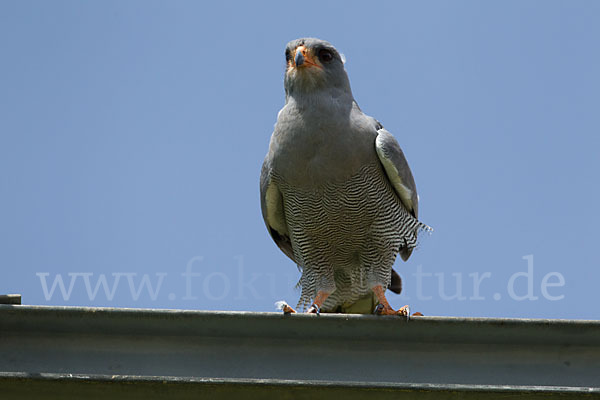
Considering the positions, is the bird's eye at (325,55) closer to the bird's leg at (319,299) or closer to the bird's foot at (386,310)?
the bird's leg at (319,299)

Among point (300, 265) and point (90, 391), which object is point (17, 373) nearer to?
point (90, 391)

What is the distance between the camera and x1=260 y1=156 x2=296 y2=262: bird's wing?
689 centimetres

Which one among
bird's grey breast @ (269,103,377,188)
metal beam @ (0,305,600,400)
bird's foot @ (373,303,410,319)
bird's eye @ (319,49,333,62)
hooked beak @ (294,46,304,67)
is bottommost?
metal beam @ (0,305,600,400)

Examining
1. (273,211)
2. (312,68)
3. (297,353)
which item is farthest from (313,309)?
(297,353)

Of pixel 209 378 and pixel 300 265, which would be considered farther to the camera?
pixel 300 265

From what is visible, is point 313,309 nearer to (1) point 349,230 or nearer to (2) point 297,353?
(1) point 349,230

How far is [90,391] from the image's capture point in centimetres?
366

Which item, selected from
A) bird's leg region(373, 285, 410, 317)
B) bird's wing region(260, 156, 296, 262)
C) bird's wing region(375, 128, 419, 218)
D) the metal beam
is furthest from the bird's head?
the metal beam

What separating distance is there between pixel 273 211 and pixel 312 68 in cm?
133

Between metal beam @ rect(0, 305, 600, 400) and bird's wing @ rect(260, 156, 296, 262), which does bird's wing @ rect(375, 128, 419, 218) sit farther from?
metal beam @ rect(0, 305, 600, 400)

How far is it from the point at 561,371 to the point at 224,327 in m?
1.71

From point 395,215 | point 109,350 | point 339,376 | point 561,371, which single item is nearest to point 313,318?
point 339,376

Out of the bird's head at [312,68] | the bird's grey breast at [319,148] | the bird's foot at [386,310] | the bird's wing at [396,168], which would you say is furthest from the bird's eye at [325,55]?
the bird's foot at [386,310]

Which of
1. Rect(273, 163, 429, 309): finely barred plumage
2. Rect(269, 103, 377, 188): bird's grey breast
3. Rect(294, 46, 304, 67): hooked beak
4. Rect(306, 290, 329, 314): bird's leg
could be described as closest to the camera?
Rect(269, 103, 377, 188): bird's grey breast
